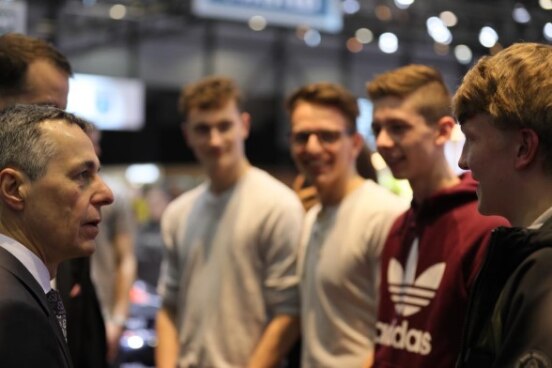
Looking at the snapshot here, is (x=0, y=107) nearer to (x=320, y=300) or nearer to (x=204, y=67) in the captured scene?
(x=320, y=300)

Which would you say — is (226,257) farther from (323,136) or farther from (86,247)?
(86,247)

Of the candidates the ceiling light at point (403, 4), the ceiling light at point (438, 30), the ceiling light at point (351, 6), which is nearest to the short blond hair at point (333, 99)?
the ceiling light at point (403, 4)

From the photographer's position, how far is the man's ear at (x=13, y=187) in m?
2.17

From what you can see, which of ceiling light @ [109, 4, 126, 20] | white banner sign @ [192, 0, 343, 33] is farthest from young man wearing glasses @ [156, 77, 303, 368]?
ceiling light @ [109, 4, 126, 20]

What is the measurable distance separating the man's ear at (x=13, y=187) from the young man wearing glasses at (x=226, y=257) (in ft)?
6.24

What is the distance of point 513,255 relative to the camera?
6.26 feet

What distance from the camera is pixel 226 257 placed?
13.3ft

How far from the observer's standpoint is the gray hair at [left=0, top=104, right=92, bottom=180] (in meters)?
2.18

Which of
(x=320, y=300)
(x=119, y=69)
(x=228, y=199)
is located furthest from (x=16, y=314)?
(x=119, y=69)

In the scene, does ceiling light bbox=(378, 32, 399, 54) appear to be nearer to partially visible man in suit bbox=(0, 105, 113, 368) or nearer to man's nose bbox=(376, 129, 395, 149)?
man's nose bbox=(376, 129, 395, 149)

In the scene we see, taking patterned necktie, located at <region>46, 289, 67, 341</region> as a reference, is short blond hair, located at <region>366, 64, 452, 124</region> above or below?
above

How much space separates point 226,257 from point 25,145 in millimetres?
1950

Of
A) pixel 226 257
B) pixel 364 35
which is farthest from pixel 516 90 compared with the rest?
pixel 364 35

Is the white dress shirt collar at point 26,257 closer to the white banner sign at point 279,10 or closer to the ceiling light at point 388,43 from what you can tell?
the white banner sign at point 279,10
